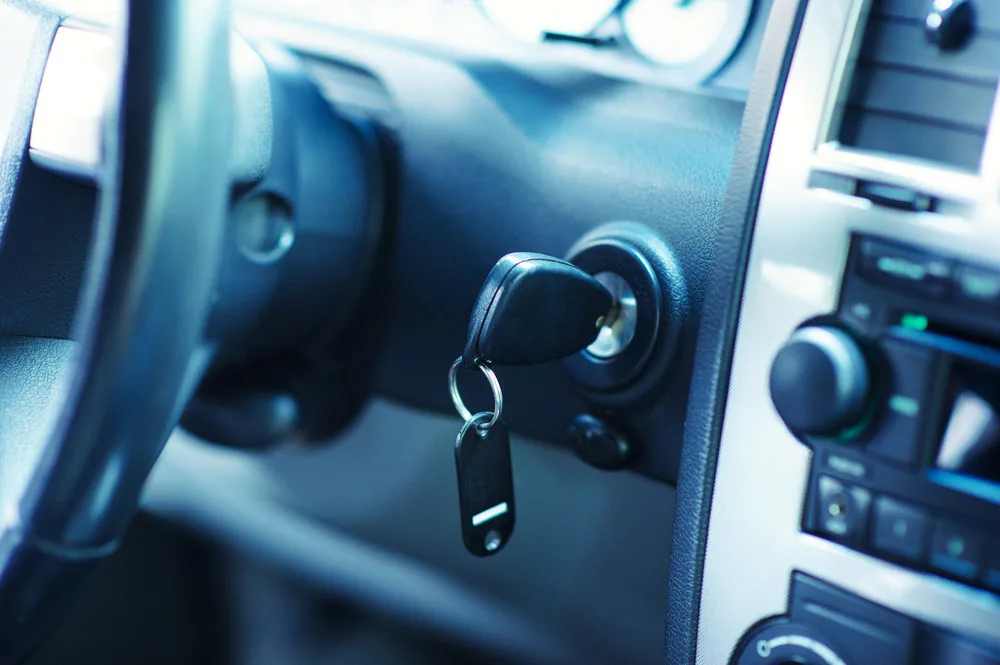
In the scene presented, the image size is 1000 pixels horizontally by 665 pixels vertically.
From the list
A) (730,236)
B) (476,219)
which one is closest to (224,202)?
(730,236)

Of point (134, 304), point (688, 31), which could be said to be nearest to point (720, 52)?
point (688, 31)

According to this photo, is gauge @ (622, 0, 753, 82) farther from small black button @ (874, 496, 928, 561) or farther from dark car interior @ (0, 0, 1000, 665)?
small black button @ (874, 496, 928, 561)

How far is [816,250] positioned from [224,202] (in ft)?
0.97

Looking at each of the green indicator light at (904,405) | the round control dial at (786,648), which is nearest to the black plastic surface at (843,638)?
the round control dial at (786,648)

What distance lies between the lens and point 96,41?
0.75m

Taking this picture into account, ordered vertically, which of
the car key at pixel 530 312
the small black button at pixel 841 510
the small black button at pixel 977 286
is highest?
the small black button at pixel 977 286

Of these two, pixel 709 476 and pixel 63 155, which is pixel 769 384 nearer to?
pixel 709 476

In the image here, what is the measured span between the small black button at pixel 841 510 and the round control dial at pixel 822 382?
3 cm

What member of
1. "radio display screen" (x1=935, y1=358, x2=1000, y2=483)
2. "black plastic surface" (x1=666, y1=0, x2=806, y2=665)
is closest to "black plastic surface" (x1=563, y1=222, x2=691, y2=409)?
"black plastic surface" (x1=666, y1=0, x2=806, y2=665)

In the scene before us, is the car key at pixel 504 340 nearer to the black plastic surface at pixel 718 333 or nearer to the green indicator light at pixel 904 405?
the black plastic surface at pixel 718 333

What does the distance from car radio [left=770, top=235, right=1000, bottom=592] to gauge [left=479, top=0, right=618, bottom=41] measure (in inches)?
13.1

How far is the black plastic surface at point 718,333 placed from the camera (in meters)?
0.61

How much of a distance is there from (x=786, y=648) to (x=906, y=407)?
0.15m

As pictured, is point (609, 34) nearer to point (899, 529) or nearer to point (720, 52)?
point (720, 52)
